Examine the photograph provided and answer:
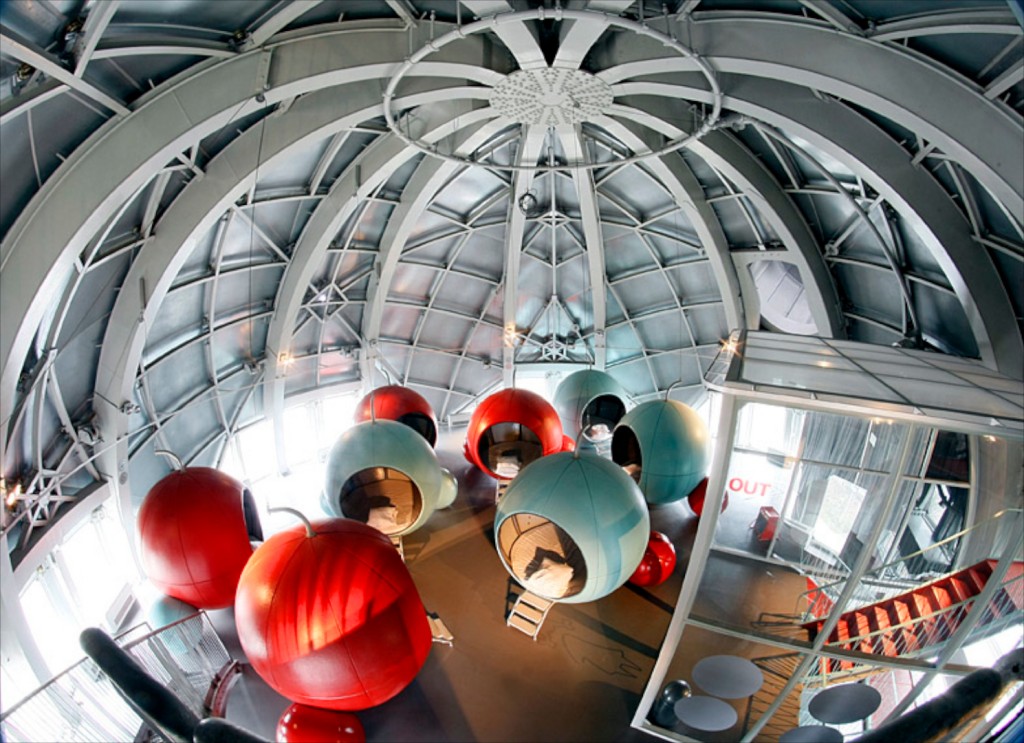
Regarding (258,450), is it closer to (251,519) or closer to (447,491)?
(447,491)

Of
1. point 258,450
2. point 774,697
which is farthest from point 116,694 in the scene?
point 258,450

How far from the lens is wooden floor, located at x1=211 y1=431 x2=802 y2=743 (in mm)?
10086

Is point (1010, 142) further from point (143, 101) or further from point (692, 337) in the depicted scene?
point (692, 337)

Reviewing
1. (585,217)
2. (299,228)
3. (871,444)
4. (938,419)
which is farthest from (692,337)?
(938,419)

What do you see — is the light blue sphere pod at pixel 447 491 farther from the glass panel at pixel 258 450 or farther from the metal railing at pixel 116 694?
the glass panel at pixel 258 450

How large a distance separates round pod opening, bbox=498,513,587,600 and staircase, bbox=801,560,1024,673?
398 centimetres

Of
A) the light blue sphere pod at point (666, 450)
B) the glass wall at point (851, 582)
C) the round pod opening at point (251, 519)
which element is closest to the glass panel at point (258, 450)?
the round pod opening at point (251, 519)

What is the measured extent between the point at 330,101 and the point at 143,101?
4.10 meters

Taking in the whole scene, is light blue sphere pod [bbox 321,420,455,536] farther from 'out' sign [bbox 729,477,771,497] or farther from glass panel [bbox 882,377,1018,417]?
'out' sign [bbox 729,477,771,497]

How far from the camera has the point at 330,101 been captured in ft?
45.4

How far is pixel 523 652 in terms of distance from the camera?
11.5m

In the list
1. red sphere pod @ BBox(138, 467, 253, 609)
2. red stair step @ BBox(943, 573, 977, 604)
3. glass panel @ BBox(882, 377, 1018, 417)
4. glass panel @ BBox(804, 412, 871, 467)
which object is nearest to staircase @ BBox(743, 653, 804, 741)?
red stair step @ BBox(943, 573, 977, 604)

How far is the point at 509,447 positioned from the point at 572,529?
5.02m

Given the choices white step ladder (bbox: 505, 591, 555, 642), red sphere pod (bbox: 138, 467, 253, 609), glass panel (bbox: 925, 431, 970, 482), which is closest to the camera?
red sphere pod (bbox: 138, 467, 253, 609)
